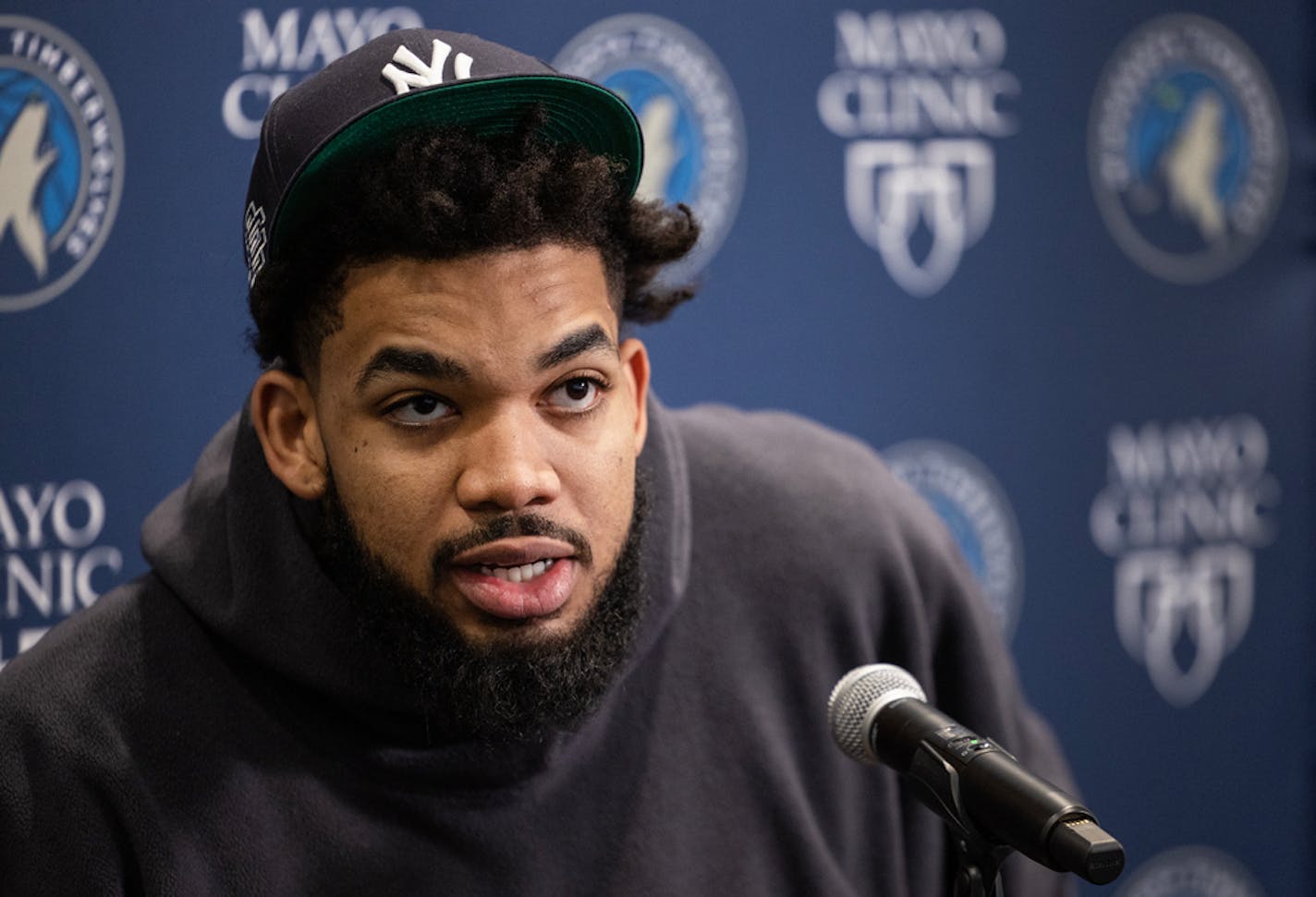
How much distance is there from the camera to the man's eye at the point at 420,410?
1.28 metres

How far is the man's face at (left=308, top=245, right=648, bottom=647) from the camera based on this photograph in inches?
49.6

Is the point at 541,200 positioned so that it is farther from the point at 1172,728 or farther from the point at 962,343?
the point at 1172,728

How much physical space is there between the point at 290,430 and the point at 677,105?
0.87 metres

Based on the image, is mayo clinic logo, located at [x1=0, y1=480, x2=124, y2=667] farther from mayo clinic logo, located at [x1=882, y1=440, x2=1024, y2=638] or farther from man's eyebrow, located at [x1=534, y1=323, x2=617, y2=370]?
mayo clinic logo, located at [x1=882, y1=440, x2=1024, y2=638]

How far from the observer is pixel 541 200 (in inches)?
51.3

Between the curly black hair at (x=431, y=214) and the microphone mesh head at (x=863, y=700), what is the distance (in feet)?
1.49

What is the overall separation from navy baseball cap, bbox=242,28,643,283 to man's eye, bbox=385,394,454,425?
183 mm

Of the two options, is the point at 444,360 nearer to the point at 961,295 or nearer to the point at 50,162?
the point at 50,162

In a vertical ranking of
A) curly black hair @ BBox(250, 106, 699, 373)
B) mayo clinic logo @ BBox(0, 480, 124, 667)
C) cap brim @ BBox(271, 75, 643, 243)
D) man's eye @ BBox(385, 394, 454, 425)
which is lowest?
mayo clinic logo @ BBox(0, 480, 124, 667)

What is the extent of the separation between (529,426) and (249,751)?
0.43 m

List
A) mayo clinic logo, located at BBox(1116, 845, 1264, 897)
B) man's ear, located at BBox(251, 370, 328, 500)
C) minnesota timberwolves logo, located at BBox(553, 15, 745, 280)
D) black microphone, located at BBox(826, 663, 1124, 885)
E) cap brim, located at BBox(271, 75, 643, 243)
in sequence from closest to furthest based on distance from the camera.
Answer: black microphone, located at BBox(826, 663, 1124, 885)
cap brim, located at BBox(271, 75, 643, 243)
man's ear, located at BBox(251, 370, 328, 500)
minnesota timberwolves logo, located at BBox(553, 15, 745, 280)
mayo clinic logo, located at BBox(1116, 845, 1264, 897)

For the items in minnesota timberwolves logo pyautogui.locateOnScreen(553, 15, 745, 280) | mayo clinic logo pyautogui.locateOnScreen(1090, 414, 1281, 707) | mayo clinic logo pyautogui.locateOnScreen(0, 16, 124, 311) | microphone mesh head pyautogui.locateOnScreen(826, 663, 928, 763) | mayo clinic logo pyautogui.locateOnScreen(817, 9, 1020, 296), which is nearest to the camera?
microphone mesh head pyautogui.locateOnScreen(826, 663, 928, 763)

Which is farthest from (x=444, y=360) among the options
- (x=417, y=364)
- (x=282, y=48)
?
(x=282, y=48)

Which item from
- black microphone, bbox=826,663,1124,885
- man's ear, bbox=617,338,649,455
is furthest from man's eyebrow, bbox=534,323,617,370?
black microphone, bbox=826,663,1124,885
